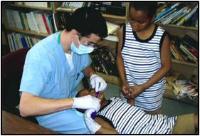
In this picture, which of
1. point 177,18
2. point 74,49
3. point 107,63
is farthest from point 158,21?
point 74,49

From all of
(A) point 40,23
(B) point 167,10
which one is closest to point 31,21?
(A) point 40,23

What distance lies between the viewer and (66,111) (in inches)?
52.7

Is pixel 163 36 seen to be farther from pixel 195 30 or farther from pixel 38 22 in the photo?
pixel 38 22

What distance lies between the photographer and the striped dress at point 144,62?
1.62 metres

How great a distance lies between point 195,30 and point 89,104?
1444 millimetres

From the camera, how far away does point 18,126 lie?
1176mm

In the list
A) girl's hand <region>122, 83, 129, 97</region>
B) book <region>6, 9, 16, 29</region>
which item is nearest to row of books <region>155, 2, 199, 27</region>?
girl's hand <region>122, 83, 129, 97</region>

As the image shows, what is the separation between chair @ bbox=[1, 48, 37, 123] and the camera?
136 cm

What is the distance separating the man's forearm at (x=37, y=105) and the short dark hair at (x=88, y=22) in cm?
34

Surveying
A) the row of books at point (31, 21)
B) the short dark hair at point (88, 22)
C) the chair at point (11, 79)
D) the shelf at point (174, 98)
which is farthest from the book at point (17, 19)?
the short dark hair at point (88, 22)

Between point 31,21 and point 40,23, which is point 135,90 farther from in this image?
point 31,21

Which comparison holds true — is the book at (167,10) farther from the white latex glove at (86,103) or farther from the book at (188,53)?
the white latex glove at (86,103)

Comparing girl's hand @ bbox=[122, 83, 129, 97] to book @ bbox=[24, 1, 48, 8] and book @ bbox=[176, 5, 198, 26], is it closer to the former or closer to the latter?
book @ bbox=[176, 5, 198, 26]

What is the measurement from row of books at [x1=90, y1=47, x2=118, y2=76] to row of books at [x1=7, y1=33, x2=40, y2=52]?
80 cm
